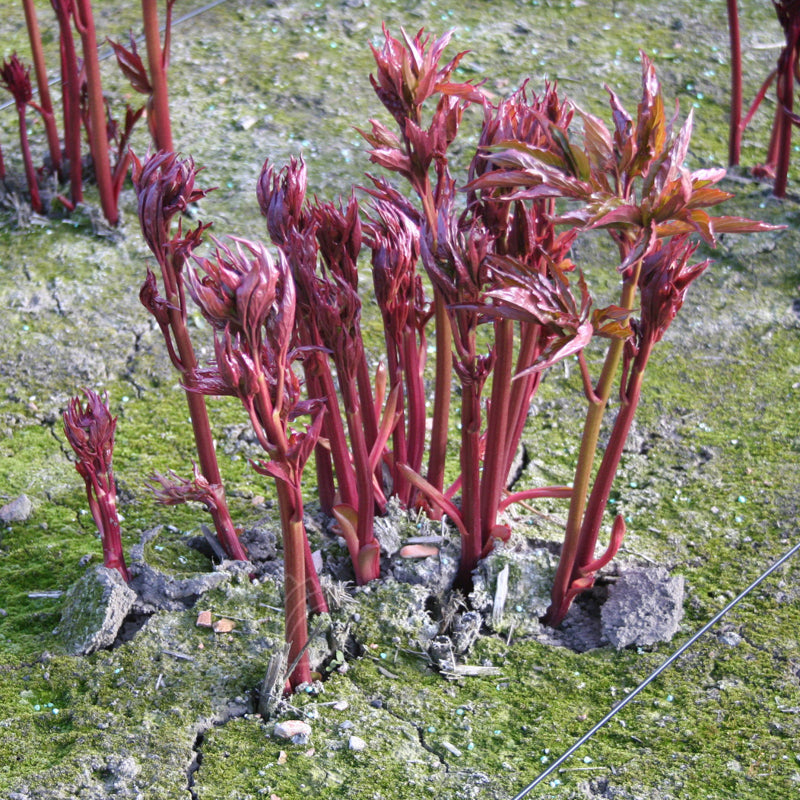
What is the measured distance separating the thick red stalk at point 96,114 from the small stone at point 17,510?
1410mm

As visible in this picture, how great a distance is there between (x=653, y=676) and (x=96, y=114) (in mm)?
2545

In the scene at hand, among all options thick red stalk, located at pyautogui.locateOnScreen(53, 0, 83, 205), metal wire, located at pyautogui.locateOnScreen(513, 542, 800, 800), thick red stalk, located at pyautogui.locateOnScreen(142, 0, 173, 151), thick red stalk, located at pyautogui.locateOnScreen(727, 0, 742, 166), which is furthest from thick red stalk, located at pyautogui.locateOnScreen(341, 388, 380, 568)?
thick red stalk, located at pyautogui.locateOnScreen(727, 0, 742, 166)

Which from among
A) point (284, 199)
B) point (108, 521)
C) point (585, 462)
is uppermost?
point (284, 199)

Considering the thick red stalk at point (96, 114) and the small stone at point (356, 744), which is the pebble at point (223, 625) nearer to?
the small stone at point (356, 744)

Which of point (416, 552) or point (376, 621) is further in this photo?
point (416, 552)

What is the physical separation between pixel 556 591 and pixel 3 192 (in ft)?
8.82

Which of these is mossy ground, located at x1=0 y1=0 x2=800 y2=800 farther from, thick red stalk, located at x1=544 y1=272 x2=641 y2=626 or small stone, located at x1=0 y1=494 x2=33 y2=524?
thick red stalk, located at x1=544 y1=272 x2=641 y2=626

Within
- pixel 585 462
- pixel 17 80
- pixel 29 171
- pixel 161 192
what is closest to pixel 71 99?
pixel 17 80

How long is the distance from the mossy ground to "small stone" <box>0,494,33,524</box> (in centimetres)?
3

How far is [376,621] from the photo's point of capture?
6.50ft

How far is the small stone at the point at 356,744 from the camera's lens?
1.75m

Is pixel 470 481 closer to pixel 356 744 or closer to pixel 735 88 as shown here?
pixel 356 744

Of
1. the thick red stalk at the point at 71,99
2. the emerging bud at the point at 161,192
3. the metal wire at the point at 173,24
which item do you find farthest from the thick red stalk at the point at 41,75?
the emerging bud at the point at 161,192

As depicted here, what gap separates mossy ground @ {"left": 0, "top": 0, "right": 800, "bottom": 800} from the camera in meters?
1.74
